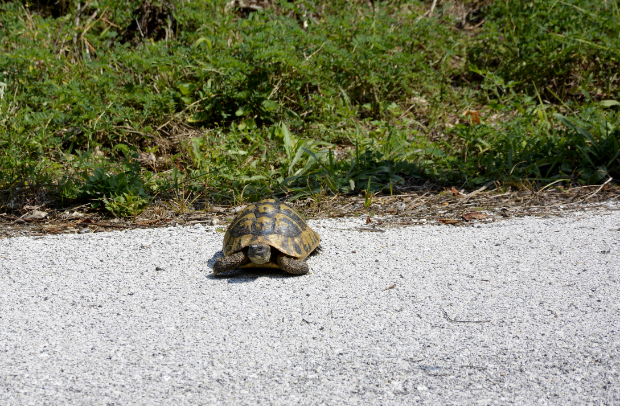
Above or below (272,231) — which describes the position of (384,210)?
below

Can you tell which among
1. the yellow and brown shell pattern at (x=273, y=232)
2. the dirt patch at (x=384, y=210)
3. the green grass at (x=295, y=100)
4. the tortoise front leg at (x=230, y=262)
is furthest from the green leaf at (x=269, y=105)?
the tortoise front leg at (x=230, y=262)

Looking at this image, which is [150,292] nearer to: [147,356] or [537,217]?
[147,356]

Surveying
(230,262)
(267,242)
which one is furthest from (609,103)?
(230,262)

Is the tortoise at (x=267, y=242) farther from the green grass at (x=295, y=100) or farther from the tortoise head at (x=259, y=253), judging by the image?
the green grass at (x=295, y=100)

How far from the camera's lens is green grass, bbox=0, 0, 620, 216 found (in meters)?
5.39

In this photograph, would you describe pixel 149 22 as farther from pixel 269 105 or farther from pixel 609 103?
pixel 609 103

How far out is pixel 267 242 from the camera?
3566 millimetres

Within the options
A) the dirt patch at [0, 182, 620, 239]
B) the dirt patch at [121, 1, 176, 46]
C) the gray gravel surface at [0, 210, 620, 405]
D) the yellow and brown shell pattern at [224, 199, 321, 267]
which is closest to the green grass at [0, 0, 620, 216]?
the dirt patch at [121, 1, 176, 46]

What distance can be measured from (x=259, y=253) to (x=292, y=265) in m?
0.24

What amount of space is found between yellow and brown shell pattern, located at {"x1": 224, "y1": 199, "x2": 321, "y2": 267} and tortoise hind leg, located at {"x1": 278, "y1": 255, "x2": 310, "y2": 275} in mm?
45

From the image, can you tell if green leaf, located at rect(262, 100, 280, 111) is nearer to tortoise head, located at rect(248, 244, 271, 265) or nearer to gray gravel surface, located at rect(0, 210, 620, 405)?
gray gravel surface, located at rect(0, 210, 620, 405)

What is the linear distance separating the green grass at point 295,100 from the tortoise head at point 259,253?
161 centimetres

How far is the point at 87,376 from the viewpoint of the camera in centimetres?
257

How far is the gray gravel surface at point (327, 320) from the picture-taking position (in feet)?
8.11
